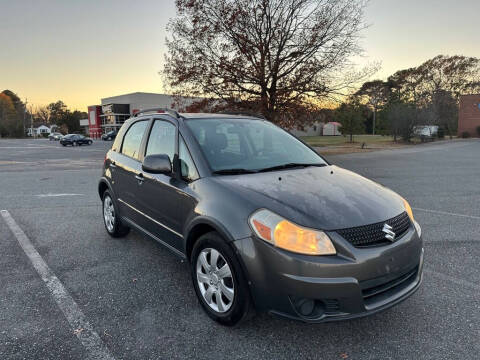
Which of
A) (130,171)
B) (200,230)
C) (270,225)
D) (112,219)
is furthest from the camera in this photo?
(112,219)

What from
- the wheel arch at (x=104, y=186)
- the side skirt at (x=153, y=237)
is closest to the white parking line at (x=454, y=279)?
the side skirt at (x=153, y=237)

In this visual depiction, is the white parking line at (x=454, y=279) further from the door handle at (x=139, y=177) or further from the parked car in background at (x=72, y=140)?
the parked car in background at (x=72, y=140)

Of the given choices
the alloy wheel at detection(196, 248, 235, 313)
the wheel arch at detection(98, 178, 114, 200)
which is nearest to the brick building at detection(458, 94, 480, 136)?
the wheel arch at detection(98, 178, 114, 200)

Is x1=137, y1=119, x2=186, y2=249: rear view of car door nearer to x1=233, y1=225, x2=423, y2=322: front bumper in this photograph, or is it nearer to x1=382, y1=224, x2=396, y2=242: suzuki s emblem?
x1=233, y1=225, x2=423, y2=322: front bumper

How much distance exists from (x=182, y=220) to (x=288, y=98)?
1417cm

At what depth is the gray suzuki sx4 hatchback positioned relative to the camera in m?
2.25

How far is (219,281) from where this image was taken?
2.68 meters

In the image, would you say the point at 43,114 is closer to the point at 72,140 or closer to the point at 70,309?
the point at 72,140

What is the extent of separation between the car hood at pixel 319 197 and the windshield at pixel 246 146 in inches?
9.9

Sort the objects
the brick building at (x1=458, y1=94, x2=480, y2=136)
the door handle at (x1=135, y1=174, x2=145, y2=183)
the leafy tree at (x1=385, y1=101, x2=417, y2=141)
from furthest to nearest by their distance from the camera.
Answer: the brick building at (x1=458, y1=94, x2=480, y2=136)
the leafy tree at (x1=385, y1=101, x2=417, y2=141)
the door handle at (x1=135, y1=174, x2=145, y2=183)

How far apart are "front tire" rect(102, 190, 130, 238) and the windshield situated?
6.65ft

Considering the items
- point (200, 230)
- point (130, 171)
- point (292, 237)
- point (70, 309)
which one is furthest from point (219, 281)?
point (130, 171)

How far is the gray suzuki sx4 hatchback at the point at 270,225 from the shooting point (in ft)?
7.37

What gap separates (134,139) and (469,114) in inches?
2405
